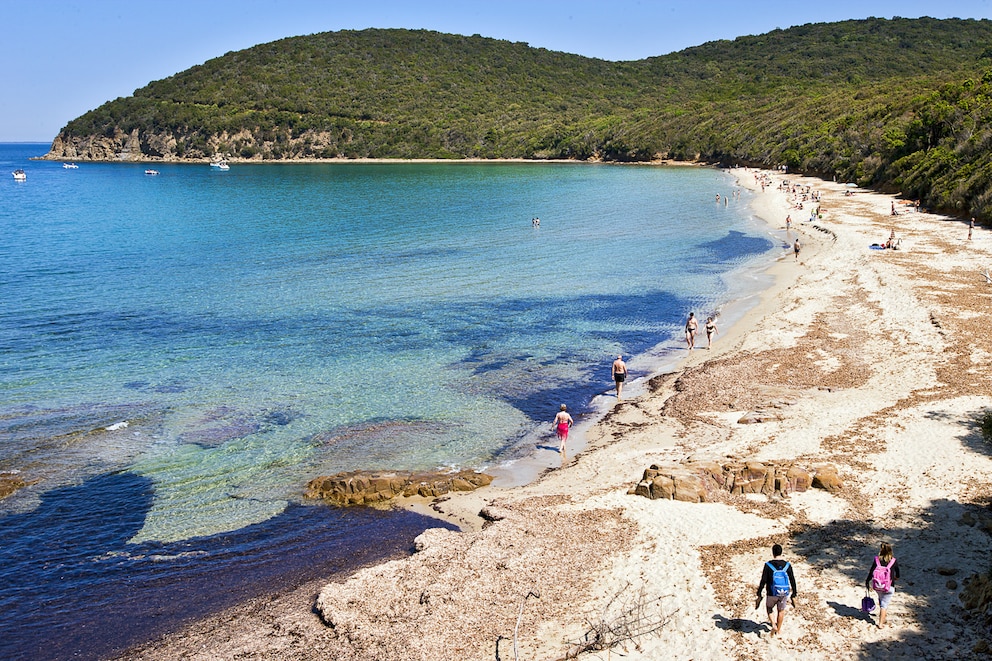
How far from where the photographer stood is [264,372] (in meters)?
23.5

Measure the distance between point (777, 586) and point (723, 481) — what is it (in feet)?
14.9

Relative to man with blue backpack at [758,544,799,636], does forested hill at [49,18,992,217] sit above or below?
above

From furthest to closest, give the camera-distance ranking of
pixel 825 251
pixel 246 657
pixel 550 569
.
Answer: pixel 825 251, pixel 550 569, pixel 246 657

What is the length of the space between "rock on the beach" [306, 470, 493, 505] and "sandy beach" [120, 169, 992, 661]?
0.41 meters

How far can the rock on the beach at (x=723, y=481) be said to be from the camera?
13680 millimetres

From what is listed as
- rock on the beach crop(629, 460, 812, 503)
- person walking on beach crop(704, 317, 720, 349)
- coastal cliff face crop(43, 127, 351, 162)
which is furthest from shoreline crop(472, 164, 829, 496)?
coastal cliff face crop(43, 127, 351, 162)

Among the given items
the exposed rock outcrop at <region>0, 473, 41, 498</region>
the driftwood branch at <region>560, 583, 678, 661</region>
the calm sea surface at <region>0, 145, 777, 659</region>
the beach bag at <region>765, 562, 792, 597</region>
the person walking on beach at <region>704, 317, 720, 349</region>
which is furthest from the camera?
the person walking on beach at <region>704, 317, 720, 349</region>

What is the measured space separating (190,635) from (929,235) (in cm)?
4316

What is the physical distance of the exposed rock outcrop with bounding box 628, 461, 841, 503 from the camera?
1365cm

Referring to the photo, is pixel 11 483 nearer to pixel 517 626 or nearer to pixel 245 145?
pixel 517 626

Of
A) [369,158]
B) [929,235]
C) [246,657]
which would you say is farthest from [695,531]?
[369,158]

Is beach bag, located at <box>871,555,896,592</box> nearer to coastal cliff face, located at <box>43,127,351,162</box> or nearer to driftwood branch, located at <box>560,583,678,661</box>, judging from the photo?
driftwood branch, located at <box>560,583,678,661</box>

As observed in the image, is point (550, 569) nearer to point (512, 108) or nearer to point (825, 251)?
point (825, 251)

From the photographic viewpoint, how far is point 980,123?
177 ft
